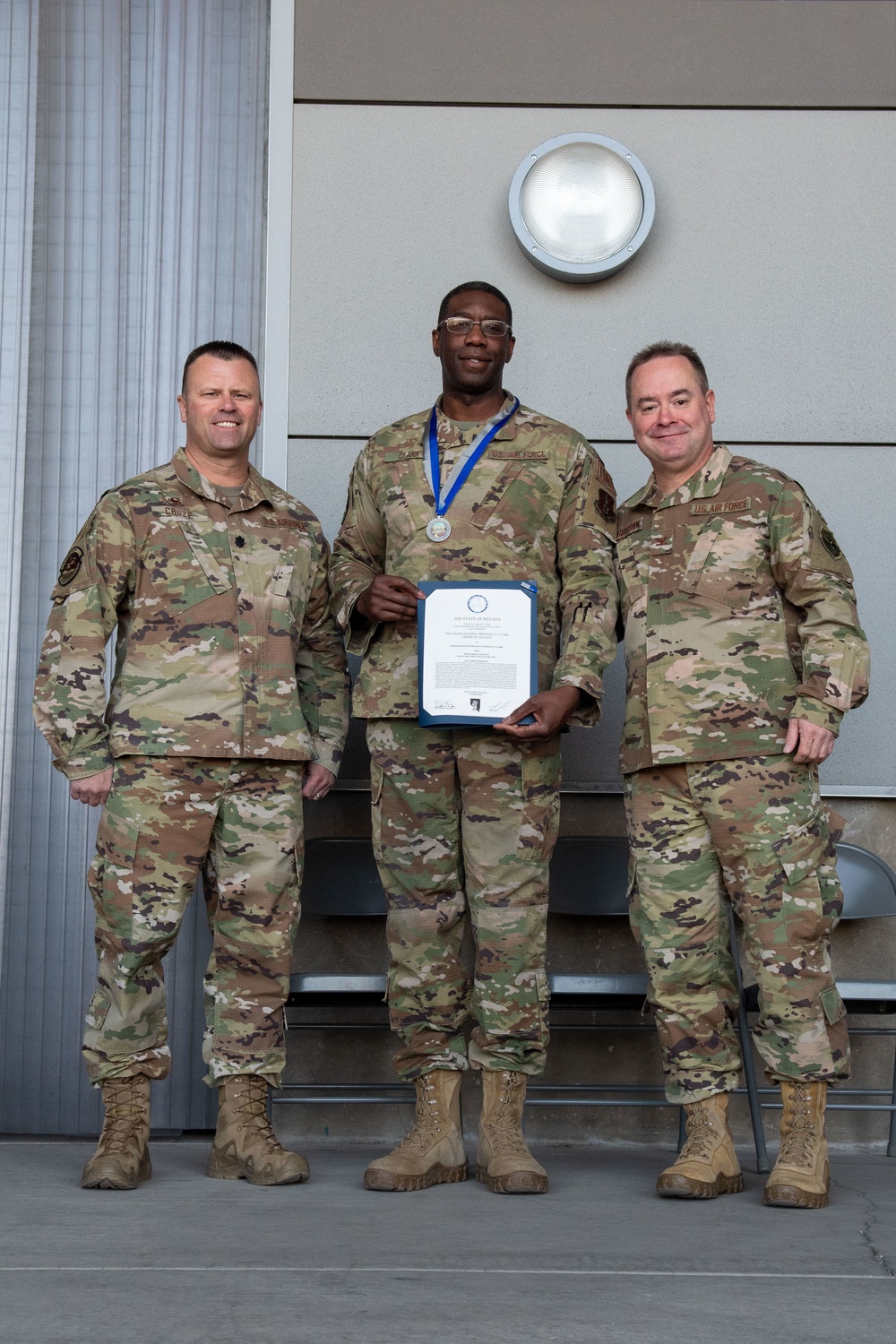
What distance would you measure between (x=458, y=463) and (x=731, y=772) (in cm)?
99

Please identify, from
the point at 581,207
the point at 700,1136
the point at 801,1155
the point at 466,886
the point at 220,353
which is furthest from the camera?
the point at 581,207

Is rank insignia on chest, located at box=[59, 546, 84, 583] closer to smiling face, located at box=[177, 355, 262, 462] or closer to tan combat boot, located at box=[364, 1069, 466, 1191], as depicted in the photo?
smiling face, located at box=[177, 355, 262, 462]

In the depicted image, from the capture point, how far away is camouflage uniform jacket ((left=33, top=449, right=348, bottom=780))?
123 inches

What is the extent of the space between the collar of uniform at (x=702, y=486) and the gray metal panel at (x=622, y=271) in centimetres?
91

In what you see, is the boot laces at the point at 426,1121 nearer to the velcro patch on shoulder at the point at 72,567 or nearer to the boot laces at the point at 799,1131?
the boot laces at the point at 799,1131

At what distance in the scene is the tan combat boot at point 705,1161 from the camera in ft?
9.49

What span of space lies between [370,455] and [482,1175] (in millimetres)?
1729

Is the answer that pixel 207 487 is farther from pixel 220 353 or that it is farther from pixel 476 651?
pixel 476 651

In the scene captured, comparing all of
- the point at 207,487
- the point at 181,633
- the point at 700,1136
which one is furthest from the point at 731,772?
the point at 207,487

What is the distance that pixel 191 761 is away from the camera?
3.12m

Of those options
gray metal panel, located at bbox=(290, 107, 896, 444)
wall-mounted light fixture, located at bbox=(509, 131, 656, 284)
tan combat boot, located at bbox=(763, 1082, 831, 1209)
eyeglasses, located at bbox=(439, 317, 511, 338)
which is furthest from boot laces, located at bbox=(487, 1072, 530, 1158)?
wall-mounted light fixture, located at bbox=(509, 131, 656, 284)

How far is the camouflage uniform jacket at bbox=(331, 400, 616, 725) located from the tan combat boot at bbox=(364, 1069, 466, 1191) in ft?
2.82

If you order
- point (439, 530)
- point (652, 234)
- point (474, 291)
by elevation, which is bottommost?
point (439, 530)

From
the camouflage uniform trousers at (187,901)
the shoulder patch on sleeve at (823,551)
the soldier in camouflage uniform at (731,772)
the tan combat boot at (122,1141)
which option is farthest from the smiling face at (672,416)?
the tan combat boot at (122,1141)
